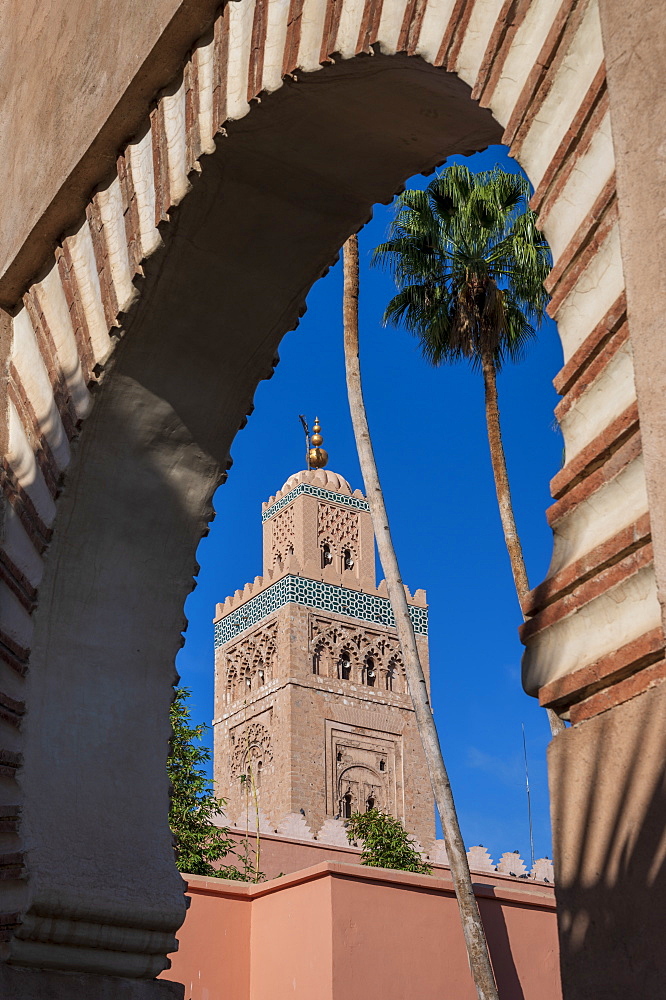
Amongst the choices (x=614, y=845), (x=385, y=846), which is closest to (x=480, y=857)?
(x=385, y=846)

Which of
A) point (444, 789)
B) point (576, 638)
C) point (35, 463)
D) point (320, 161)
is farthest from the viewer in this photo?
point (444, 789)

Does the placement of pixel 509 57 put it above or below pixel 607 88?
above

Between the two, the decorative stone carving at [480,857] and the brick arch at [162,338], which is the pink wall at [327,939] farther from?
the decorative stone carving at [480,857]

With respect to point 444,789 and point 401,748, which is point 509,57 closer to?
point 444,789

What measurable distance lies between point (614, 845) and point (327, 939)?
7.30 metres

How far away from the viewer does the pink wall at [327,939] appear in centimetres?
838

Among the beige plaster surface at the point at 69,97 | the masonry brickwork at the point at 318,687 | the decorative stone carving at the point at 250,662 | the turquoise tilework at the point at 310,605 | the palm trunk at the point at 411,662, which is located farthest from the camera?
the decorative stone carving at the point at 250,662

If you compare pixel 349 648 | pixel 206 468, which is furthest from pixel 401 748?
pixel 206 468

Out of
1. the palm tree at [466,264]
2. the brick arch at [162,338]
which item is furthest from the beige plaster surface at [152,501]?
the palm tree at [466,264]

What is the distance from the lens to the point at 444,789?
10664 mm

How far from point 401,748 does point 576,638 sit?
2948 cm

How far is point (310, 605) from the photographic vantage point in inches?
1203

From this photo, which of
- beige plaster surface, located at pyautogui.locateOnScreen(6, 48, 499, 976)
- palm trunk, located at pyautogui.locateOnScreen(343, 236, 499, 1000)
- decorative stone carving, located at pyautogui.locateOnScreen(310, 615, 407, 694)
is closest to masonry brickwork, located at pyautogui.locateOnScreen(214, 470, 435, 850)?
decorative stone carving, located at pyautogui.locateOnScreen(310, 615, 407, 694)

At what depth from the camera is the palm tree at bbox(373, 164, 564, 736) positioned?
13.0m
